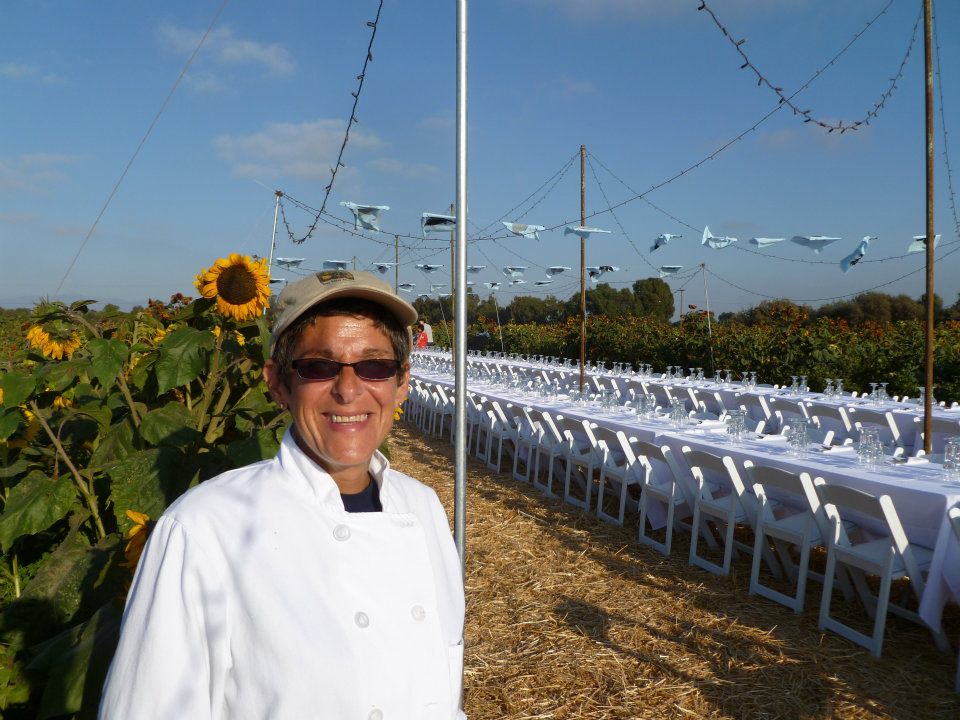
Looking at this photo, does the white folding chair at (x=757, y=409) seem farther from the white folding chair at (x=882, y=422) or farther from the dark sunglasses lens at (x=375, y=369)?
the dark sunglasses lens at (x=375, y=369)

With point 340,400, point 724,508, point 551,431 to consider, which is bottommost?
point 724,508

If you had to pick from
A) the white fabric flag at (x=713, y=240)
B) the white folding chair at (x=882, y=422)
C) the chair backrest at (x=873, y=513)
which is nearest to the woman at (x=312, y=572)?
the chair backrest at (x=873, y=513)

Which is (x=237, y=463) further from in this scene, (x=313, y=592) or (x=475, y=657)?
(x=475, y=657)

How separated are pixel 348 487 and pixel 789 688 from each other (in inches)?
107

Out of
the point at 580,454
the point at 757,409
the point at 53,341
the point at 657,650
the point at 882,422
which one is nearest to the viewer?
the point at 53,341

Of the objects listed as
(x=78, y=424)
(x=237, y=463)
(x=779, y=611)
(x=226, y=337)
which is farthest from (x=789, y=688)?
(x=78, y=424)

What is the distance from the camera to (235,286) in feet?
7.22

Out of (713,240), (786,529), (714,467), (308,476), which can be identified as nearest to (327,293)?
(308,476)

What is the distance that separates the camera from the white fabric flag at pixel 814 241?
31.2ft

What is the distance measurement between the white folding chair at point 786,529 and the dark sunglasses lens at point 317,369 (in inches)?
131

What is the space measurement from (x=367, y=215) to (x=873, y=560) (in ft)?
24.6

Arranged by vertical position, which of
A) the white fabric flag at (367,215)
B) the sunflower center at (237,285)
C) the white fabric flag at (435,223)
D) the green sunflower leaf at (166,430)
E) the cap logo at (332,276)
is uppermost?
the white fabric flag at (367,215)

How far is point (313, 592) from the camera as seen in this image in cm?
95

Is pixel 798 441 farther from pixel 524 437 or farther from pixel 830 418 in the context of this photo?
pixel 524 437
